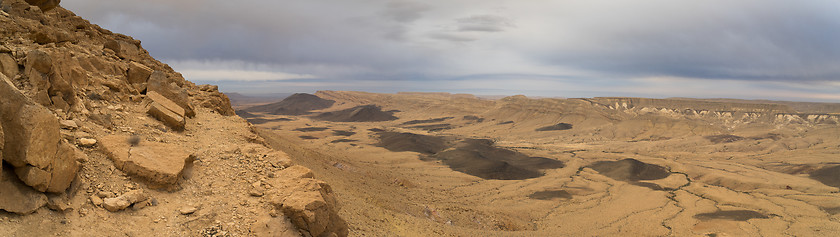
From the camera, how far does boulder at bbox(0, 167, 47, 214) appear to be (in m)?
4.72

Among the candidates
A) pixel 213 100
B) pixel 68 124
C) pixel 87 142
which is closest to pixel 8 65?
pixel 68 124

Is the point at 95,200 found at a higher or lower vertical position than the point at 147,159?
lower

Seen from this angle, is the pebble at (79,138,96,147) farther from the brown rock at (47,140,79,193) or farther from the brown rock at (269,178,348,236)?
the brown rock at (269,178,348,236)

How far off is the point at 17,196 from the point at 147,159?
2234 mm

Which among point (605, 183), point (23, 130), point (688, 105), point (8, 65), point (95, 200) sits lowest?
point (605, 183)

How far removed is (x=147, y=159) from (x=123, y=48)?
9.52 meters

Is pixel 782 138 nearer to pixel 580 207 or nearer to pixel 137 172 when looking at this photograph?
pixel 580 207

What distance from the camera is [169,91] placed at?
11.6 m

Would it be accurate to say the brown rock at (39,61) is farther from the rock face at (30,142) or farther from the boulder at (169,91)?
the boulder at (169,91)

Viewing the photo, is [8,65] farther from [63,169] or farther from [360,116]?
[360,116]

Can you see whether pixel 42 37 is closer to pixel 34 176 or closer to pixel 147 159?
pixel 147 159

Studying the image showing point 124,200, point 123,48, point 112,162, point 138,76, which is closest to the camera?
point 124,200

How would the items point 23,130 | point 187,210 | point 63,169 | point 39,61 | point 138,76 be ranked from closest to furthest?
point 23,130 < point 63,169 < point 39,61 < point 187,210 < point 138,76

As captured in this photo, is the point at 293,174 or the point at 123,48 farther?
the point at 123,48
